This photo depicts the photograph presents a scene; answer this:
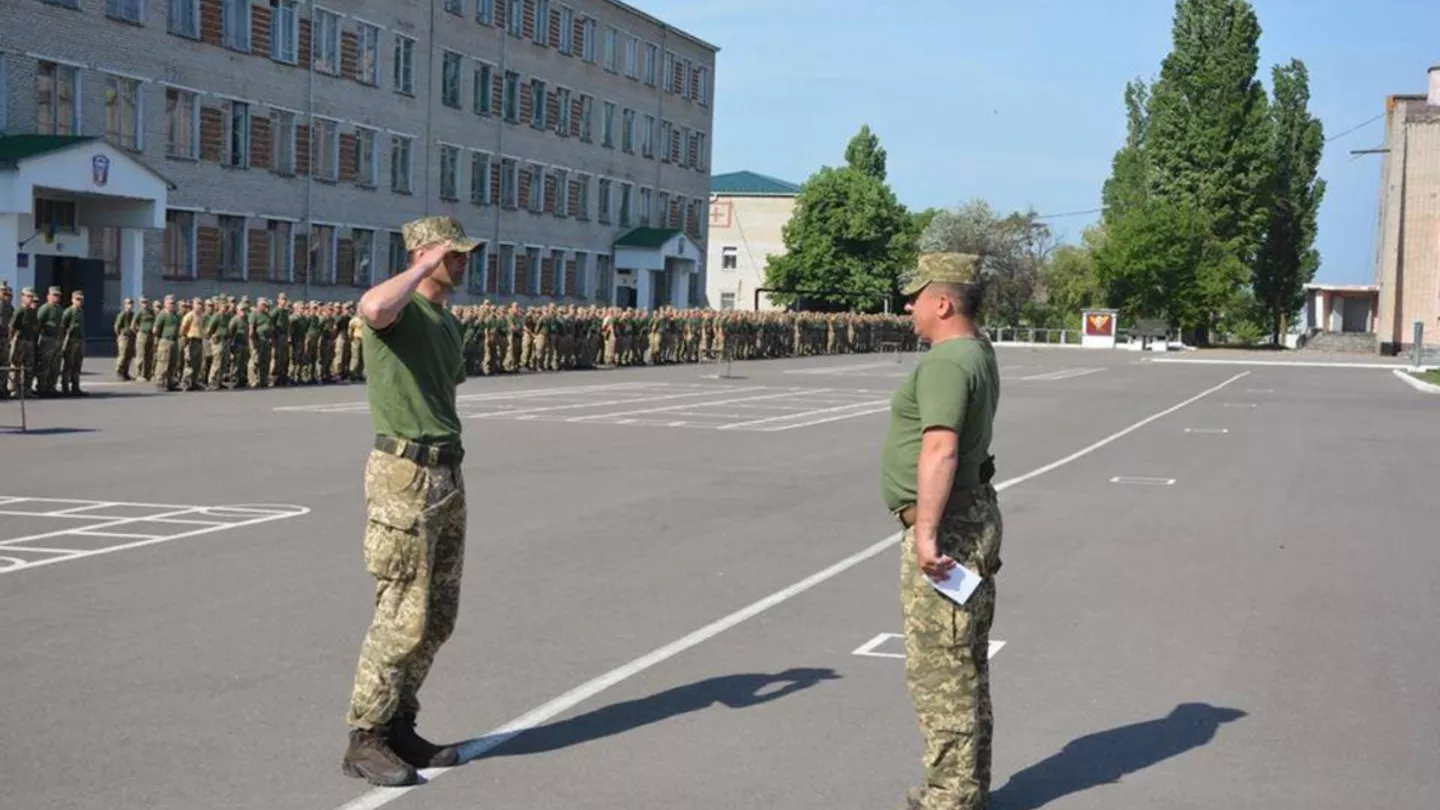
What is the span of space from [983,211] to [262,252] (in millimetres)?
77358

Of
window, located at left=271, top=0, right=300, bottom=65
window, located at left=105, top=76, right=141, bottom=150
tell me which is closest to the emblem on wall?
window, located at left=105, top=76, right=141, bottom=150

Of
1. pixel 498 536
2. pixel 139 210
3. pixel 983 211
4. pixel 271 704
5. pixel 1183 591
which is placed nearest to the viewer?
pixel 271 704

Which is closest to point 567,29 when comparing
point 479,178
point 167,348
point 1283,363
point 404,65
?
point 479,178

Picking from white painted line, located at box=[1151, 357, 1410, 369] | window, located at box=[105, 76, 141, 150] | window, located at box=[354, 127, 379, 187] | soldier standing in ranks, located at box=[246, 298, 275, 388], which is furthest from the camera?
white painted line, located at box=[1151, 357, 1410, 369]

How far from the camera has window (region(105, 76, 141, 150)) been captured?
144 feet

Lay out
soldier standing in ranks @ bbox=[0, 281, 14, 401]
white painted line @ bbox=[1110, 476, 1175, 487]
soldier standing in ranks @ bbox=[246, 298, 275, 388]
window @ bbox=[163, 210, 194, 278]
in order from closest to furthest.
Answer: white painted line @ bbox=[1110, 476, 1175, 487]
soldier standing in ranks @ bbox=[0, 281, 14, 401]
soldier standing in ranks @ bbox=[246, 298, 275, 388]
window @ bbox=[163, 210, 194, 278]

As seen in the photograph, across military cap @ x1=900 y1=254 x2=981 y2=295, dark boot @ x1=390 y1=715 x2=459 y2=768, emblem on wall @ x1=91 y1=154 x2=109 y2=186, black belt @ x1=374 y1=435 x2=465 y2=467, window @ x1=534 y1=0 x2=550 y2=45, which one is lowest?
dark boot @ x1=390 y1=715 x2=459 y2=768

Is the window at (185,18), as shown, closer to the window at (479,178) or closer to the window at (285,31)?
the window at (285,31)

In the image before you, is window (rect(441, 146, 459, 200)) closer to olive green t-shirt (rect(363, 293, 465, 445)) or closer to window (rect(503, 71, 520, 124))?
window (rect(503, 71, 520, 124))

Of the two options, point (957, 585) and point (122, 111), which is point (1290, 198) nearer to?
point (122, 111)

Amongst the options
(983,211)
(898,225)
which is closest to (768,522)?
(898,225)

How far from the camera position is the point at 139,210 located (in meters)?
41.3

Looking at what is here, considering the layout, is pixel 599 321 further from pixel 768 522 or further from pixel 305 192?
pixel 768 522

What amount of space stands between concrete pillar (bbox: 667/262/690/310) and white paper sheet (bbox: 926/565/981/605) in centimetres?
7616
